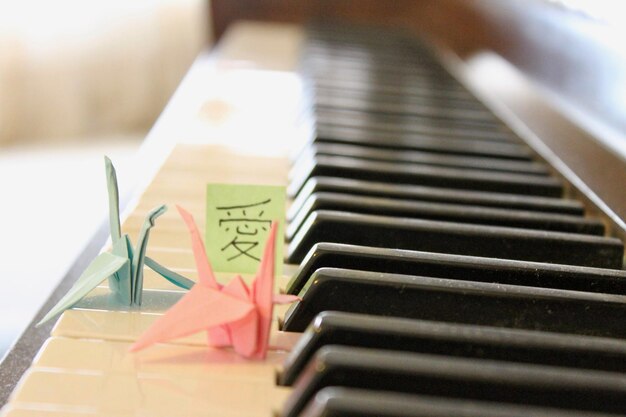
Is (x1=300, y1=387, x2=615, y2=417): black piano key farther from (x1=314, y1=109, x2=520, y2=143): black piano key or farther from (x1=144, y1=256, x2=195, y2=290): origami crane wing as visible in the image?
(x1=314, y1=109, x2=520, y2=143): black piano key

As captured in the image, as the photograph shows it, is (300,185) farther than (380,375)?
Yes

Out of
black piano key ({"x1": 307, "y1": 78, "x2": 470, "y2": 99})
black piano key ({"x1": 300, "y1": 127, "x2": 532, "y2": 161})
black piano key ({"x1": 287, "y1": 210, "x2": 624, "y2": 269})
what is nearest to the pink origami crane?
black piano key ({"x1": 287, "y1": 210, "x2": 624, "y2": 269})

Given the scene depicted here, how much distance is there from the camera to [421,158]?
1523mm

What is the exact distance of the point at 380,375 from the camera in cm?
71

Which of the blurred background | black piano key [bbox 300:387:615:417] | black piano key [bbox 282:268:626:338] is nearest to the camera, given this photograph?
black piano key [bbox 300:387:615:417]

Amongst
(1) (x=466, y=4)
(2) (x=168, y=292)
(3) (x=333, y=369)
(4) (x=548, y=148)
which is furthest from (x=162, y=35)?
(3) (x=333, y=369)

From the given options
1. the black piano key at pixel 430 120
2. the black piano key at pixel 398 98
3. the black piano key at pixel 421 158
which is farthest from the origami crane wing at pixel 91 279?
the black piano key at pixel 398 98

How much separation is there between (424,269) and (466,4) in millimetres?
1893

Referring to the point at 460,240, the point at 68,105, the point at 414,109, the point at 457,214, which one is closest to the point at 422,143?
the point at 414,109

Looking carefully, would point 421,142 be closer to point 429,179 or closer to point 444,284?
point 429,179

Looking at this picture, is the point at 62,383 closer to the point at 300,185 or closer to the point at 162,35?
the point at 300,185

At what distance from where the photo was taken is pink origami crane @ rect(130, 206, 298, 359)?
2.72 ft

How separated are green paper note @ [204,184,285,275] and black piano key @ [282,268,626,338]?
0.15m

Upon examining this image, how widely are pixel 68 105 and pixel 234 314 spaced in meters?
3.59
